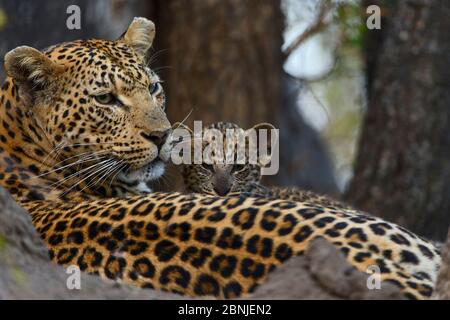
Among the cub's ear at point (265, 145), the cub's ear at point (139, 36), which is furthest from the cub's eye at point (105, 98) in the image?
the cub's ear at point (265, 145)

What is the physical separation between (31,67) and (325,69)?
9.16 meters

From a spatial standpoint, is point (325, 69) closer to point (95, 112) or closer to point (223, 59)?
point (223, 59)

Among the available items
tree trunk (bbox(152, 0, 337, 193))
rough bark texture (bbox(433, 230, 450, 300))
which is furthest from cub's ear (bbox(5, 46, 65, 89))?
tree trunk (bbox(152, 0, 337, 193))

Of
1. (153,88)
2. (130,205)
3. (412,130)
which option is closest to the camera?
(130,205)

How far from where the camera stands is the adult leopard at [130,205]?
20.2ft

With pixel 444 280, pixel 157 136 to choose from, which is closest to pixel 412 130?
pixel 157 136

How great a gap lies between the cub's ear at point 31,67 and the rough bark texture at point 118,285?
211 centimetres

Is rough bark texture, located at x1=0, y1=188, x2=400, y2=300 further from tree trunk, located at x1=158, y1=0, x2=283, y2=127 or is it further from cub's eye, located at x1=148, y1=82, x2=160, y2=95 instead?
tree trunk, located at x1=158, y1=0, x2=283, y2=127

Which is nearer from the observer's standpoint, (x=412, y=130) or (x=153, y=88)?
(x=153, y=88)

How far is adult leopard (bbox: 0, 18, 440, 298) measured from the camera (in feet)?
20.2

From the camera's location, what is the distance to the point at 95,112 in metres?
8.01

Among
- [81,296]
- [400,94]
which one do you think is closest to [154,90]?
[81,296]

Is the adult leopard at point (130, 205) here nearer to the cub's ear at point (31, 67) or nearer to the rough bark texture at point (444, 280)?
the cub's ear at point (31, 67)
